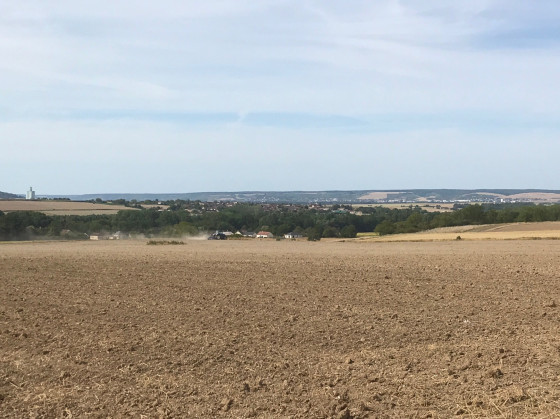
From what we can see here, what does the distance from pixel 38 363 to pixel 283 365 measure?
4.25 metres

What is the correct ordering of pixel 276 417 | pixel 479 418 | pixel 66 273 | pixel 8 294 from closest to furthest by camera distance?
pixel 479 418 < pixel 276 417 < pixel 8 294 < pixel 66 273

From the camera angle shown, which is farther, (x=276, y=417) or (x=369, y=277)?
(x=369, y=277)

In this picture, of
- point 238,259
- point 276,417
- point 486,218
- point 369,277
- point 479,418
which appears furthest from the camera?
point 486,218

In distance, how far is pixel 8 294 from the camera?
19906mm

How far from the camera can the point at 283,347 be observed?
39.9 feet

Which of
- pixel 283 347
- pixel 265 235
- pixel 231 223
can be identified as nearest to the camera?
pixel 283 347

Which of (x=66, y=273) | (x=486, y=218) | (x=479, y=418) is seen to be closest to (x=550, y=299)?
(x=479, y=418)

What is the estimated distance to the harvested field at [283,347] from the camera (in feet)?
28.5

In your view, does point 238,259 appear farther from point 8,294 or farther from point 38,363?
point 38,363

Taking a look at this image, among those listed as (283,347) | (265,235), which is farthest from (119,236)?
(283,347)

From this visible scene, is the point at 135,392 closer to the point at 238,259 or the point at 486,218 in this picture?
the point at 238,259

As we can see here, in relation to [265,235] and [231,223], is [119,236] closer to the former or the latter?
[265,235]

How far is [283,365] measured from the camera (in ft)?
35.2

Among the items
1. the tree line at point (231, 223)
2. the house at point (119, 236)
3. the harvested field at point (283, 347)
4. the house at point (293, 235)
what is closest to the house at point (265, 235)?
the house at point (293, 235)
